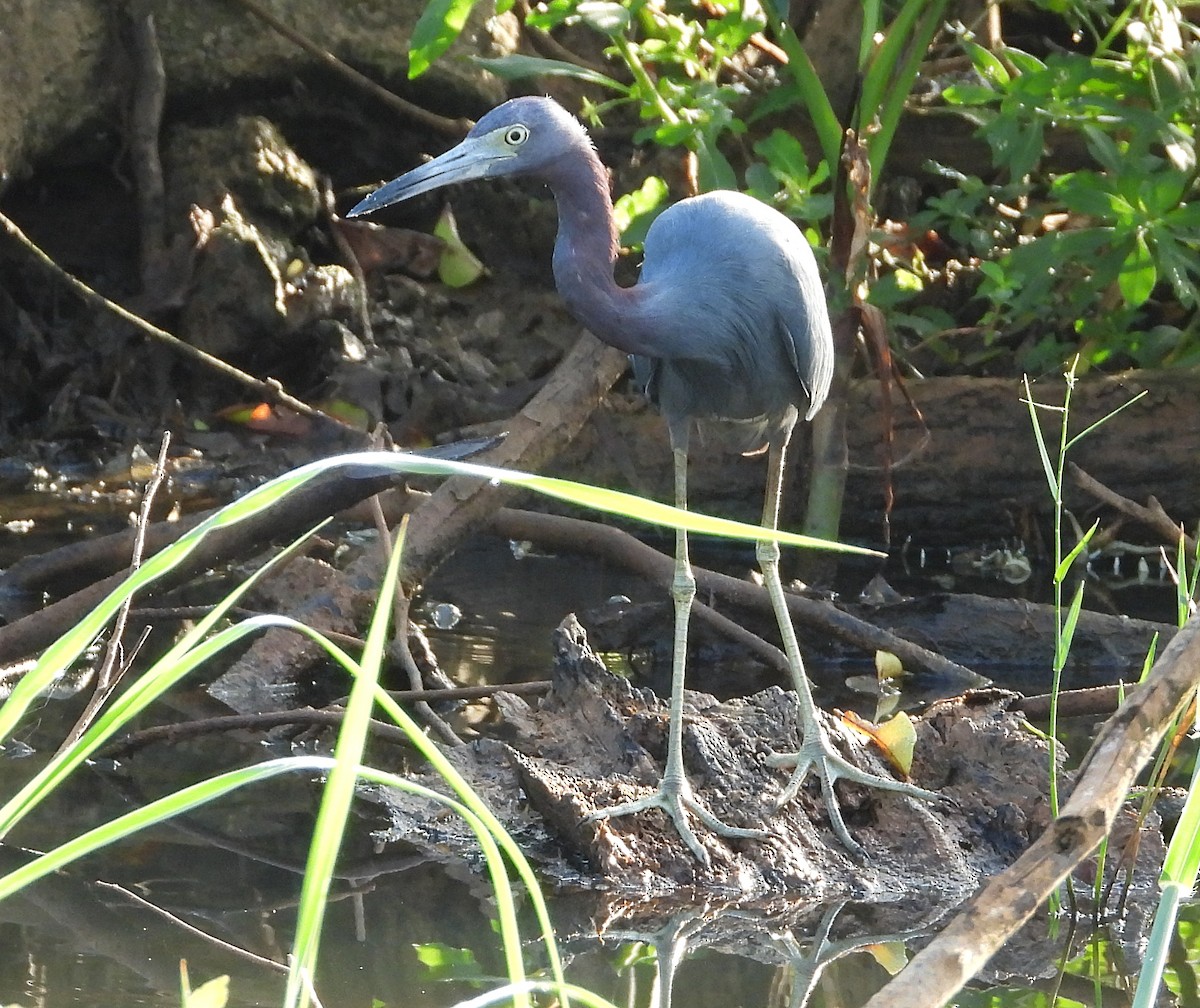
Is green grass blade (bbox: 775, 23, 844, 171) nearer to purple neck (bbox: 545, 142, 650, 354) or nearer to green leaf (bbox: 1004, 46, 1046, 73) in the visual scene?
green leaf (bbox: 1004, 46, 1046, 73)

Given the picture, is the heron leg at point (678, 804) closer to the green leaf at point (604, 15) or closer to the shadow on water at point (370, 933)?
the shadow on water at point (370, 933)

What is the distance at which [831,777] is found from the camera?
3.12 meters

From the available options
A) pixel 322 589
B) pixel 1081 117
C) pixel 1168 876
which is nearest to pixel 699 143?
pixel 1081 117

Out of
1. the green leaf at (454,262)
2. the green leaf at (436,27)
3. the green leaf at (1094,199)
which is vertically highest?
the green leaf at (436,27)

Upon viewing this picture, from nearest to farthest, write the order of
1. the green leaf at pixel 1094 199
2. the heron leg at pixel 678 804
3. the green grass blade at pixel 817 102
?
1. the heron leg at pixel 678 804
2. the green leaf at pixel 1094 199
3. the green grass blade at pixel 817 102

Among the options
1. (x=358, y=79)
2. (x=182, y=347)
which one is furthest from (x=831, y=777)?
(x=358, y=79)

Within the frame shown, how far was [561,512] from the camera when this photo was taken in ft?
19.7

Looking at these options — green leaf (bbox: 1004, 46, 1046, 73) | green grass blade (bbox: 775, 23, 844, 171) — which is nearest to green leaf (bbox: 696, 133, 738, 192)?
green grass blade (bbox: 775, 23, 844, 171)

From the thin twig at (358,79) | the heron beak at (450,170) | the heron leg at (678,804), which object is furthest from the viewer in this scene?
the thin twig at (358,79)

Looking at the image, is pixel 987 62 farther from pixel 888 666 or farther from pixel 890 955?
pixel 890 955

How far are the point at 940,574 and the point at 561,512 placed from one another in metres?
1.40

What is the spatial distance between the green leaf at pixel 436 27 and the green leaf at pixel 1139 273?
1987mm

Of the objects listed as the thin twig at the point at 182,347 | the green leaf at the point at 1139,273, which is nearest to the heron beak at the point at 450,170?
the green leaf at the point at 1139,273

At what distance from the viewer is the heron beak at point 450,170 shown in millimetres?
3191
